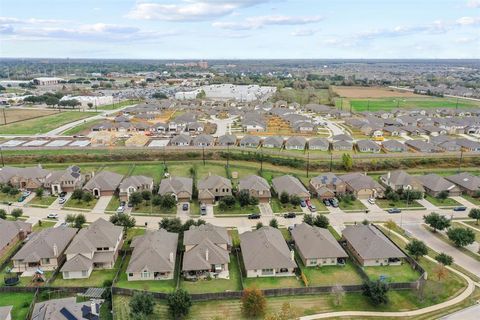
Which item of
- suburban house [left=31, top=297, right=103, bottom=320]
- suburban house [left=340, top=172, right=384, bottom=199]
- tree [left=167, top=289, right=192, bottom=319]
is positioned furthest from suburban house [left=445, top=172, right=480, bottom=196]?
suburban house [left=31, top=297, right=103, bottom=320]

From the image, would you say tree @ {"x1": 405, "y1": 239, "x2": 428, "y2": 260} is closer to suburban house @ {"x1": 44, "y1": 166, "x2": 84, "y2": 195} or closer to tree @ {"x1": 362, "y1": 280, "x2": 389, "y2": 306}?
tree @ {"x1": 362, "y1": 280, "x2": 389, "y2": 306}

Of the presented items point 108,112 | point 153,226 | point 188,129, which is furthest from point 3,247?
point 108,112

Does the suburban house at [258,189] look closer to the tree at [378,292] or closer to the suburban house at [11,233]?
the tree at [378,292]

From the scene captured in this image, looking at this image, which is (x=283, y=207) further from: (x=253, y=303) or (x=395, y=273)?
(x=253, y=303)

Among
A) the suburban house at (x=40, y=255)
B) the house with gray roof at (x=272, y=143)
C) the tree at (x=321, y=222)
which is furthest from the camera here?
the house with gray roof at (x=272, y=143)

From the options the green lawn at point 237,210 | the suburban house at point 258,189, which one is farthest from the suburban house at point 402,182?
the green lawn at point 237,210

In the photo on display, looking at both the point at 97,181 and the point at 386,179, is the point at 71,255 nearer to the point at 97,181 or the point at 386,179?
the point at 97,181
